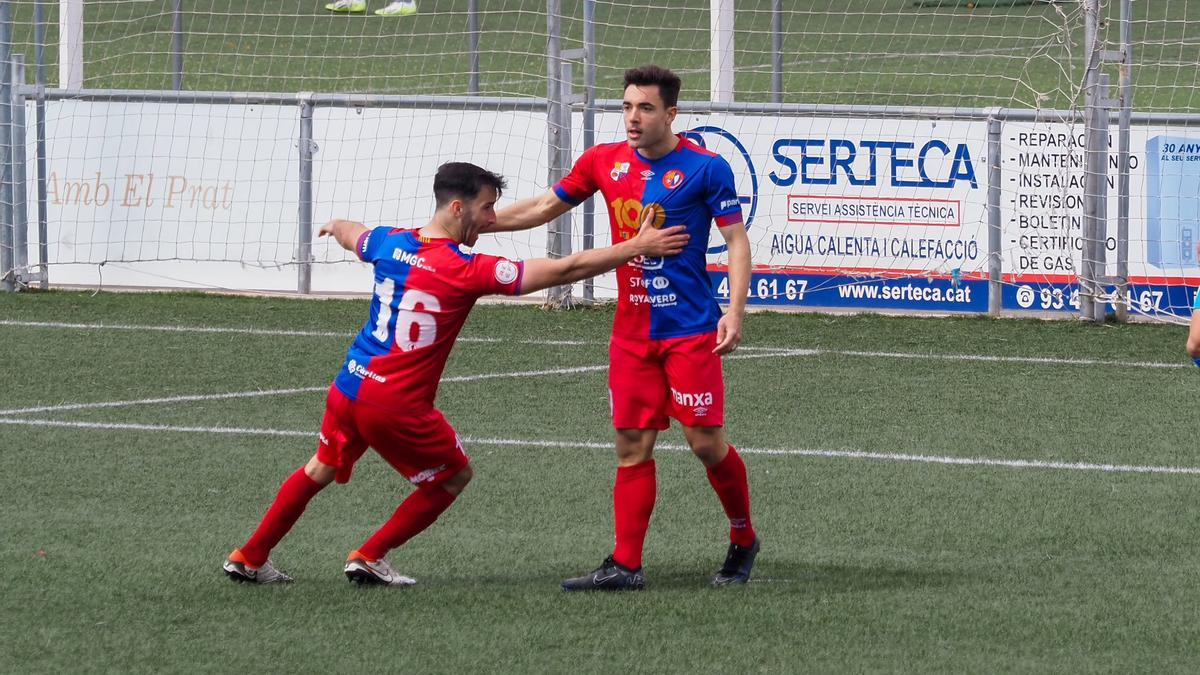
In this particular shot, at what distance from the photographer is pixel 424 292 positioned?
18.0ft

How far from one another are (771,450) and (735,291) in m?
2.51

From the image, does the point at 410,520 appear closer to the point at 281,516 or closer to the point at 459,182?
the point at 281,516

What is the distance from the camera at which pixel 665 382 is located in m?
5.79

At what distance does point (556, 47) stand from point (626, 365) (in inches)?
286

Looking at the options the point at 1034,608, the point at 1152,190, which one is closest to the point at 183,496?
the point at 1034,608

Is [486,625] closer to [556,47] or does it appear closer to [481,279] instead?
[481,279]

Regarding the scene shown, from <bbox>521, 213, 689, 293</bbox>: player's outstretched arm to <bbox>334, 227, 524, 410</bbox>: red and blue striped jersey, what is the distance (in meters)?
0.13

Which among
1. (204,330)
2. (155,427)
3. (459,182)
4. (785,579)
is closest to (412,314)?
(459,182)

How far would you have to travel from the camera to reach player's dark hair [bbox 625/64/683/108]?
5676 millimetres

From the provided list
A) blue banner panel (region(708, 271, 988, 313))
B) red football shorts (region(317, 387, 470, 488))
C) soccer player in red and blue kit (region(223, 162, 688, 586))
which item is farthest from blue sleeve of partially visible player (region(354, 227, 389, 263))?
blue banner panel (region(708, 271, 988, 313))

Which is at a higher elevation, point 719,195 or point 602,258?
point 719,195

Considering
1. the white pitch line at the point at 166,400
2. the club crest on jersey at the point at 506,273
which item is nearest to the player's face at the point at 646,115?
the club crest on jersey at the point at 506,273

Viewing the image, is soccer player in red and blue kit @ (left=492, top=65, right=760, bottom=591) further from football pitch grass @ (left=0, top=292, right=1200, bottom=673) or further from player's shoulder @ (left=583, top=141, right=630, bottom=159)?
football pitch grass @ (left=0, top=292, right=1200, bottom=673)

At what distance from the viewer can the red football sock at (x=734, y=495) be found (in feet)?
19.2
